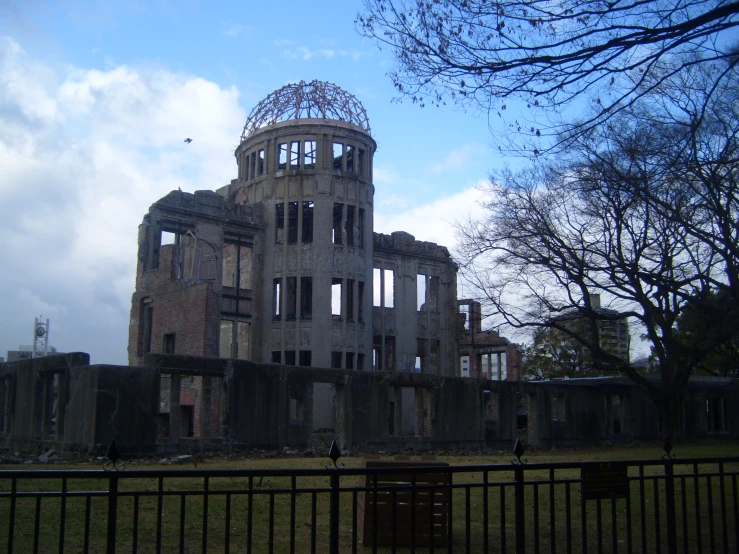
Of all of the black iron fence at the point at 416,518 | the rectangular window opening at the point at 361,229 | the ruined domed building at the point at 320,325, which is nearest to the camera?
the black iron fence at the point at 416,518

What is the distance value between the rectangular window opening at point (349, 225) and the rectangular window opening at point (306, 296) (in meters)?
2.83

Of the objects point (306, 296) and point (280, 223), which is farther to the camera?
point (280, 223)

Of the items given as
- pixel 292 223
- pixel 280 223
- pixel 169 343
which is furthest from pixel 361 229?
pixel 169 343

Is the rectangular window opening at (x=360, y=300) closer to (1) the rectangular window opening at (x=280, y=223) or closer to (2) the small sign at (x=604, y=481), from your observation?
(1) the rectangular window opening at (x=280, y=223)

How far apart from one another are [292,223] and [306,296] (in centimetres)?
392

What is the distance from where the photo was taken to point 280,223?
37375 mm

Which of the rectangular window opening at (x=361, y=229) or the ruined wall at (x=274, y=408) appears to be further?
the rectangular window opening at (x=361, y=229)

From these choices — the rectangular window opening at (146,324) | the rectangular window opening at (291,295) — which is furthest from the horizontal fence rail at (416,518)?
the rectangular window opening at (291,295)

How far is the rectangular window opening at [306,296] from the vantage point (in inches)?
1428

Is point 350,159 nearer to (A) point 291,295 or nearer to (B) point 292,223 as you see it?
(B) point 292,223

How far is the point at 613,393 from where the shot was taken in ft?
120

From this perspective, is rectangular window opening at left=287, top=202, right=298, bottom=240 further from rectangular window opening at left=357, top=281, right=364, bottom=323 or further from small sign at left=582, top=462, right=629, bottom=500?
small sign at left=582, top=462, right=629, bottom=500

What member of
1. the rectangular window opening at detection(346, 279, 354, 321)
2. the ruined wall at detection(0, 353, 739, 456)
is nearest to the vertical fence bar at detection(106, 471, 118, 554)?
the ruined wall at detection(0, 353, 739, 456)

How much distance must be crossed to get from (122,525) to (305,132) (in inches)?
1145
